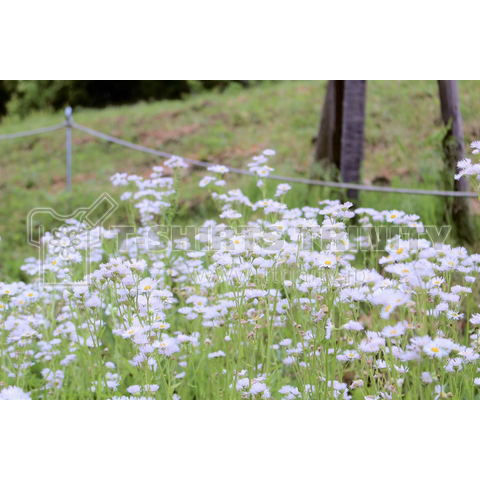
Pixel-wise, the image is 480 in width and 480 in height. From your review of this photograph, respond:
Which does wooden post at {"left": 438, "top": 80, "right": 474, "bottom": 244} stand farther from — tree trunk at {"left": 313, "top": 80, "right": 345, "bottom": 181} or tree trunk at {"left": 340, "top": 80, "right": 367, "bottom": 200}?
tree trunk at {"left": 313, "top": 80, "right": 345, "bottom": 181}

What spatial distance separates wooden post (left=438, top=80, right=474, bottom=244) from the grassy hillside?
0.14 meters

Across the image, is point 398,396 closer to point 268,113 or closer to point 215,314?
point 215,314

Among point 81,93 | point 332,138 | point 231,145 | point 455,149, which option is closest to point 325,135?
point 332,138

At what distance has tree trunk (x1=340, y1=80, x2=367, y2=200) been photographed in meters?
3.51

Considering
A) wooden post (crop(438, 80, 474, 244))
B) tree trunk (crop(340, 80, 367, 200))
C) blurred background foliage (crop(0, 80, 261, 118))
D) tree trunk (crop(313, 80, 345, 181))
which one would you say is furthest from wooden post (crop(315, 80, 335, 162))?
blurred background foliage (crop(0, 80, 261, 118))

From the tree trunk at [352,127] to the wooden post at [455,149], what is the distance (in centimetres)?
70

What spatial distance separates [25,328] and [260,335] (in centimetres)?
86

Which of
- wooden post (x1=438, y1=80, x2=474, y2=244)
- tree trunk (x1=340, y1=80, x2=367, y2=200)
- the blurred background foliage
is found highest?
the blurred background foliage

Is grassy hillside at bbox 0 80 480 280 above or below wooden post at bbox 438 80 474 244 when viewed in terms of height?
above

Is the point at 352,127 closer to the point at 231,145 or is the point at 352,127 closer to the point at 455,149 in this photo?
the point at 455,149

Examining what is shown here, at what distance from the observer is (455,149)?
2.85m

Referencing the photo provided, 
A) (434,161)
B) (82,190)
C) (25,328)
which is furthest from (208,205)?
(25,328)

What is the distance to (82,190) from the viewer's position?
18.4ft

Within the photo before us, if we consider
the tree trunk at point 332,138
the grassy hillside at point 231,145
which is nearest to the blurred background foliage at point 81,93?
the grassy hillside at point 231,145
